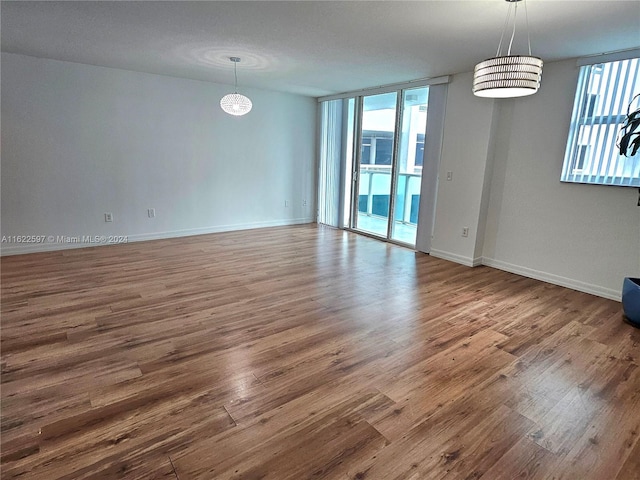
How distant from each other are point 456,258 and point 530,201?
3.56 feet

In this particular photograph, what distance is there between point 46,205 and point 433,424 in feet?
16.5

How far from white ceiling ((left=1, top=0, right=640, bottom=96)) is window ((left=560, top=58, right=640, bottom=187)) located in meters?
0.23

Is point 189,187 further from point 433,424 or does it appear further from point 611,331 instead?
point 611,331

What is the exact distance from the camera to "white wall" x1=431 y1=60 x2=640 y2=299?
11.4ft

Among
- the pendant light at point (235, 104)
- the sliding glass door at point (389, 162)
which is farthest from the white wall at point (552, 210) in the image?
the pendant light at point (235, 104)

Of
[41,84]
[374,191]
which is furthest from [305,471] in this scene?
[374,191]

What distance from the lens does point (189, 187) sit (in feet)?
18.2

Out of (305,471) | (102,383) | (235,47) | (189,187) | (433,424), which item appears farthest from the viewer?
(189,187)

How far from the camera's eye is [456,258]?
4.61m

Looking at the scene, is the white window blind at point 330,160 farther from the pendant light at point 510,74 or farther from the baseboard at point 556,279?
the pendant light at point 510,74

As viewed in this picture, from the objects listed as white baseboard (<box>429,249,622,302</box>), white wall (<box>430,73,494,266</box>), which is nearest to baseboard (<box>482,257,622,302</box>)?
white baseboard (<box>429,249,622,302</box>)

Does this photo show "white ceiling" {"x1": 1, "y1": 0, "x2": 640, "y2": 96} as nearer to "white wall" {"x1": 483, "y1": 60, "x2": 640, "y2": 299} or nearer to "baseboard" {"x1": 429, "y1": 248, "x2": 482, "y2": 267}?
"white wall" {"x1": 483, "y1": 60, "x2": 640, "y2": 299}

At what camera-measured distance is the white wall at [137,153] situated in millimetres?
4258

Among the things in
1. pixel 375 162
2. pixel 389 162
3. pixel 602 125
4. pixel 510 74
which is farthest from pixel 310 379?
pixel 375 162
